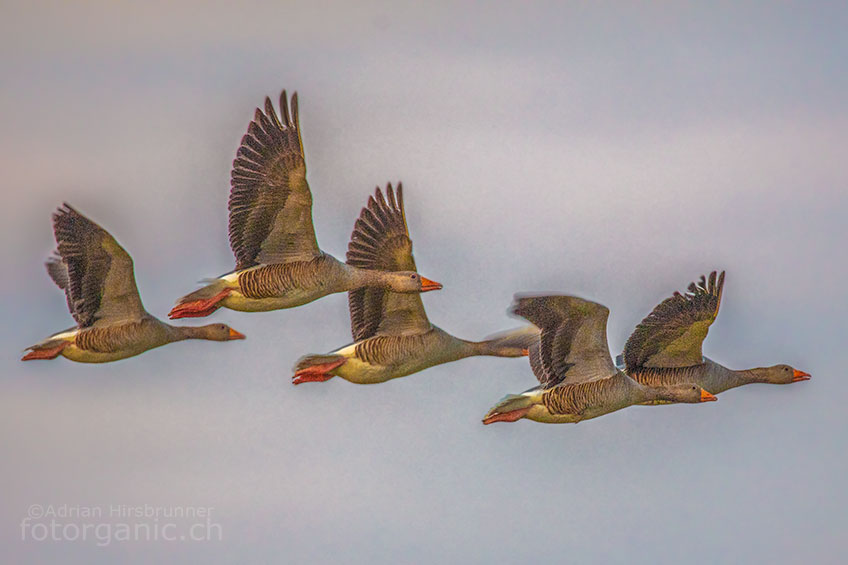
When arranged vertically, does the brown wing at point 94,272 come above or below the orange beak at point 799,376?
above

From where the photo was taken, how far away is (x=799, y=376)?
4025cm

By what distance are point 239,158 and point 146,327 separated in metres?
A: 4.78

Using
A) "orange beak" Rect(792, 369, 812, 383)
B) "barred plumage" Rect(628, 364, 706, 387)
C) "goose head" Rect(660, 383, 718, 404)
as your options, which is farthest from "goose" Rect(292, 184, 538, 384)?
"orange beak" Rect(792, 369, 812, 383)

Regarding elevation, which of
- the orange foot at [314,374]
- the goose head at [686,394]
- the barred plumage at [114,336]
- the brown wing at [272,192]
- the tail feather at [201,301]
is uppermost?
the brown wing at [272,192]

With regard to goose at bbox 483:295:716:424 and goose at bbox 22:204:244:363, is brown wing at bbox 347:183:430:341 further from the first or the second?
goose at bbox 22:204:244:363

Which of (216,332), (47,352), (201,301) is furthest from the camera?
(216,332)

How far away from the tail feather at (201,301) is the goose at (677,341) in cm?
799

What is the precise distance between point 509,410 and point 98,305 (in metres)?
8.42

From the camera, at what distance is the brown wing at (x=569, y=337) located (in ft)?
111

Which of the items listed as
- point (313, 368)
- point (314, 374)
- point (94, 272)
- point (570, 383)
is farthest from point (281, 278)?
point (570, 383)

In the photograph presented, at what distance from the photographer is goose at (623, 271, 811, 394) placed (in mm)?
36594

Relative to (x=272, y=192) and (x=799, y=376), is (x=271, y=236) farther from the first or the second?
(x=799, y=376)

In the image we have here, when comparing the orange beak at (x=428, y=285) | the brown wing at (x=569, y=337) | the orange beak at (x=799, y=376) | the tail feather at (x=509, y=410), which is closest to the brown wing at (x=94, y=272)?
the orange beak at (x=428, y=285)

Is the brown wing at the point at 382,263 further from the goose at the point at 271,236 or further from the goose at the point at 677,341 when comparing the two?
the goose at the point at 677,341
